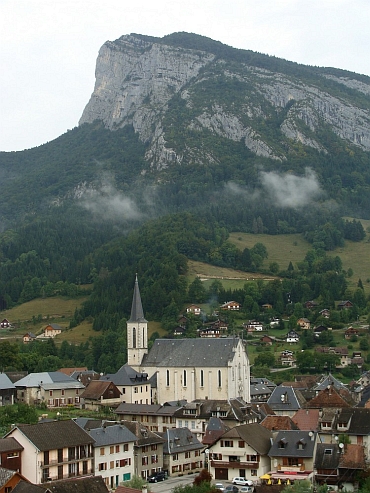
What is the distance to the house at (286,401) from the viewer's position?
89.5 metres

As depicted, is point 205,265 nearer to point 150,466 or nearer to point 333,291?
point 333,291

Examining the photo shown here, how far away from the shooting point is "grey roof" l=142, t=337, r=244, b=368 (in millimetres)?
100438

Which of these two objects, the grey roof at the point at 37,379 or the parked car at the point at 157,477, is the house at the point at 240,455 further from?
the grey roof at the point at 37,379

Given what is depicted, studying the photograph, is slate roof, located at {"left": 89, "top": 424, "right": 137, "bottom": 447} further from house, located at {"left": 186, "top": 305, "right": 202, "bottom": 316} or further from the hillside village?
house, located at {"left": 186, "top": 305, "right": 202, "bottom": 316}

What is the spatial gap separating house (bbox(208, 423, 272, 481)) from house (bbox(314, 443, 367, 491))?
15.0ft

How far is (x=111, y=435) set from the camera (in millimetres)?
64750

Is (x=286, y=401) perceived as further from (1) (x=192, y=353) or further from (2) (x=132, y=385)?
(2) (x=132, y=385)

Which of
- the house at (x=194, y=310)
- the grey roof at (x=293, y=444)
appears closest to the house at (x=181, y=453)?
the grey roof at (x=293, y=444)

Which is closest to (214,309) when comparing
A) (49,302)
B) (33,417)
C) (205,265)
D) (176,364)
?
(205,265)

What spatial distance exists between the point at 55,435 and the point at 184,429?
55.7 ft

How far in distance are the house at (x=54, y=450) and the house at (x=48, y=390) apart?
113ft

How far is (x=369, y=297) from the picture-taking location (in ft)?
531

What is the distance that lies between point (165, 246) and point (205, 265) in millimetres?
9433

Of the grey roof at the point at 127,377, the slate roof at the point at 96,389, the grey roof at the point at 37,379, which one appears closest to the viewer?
the slate roof at the point at 96,389
